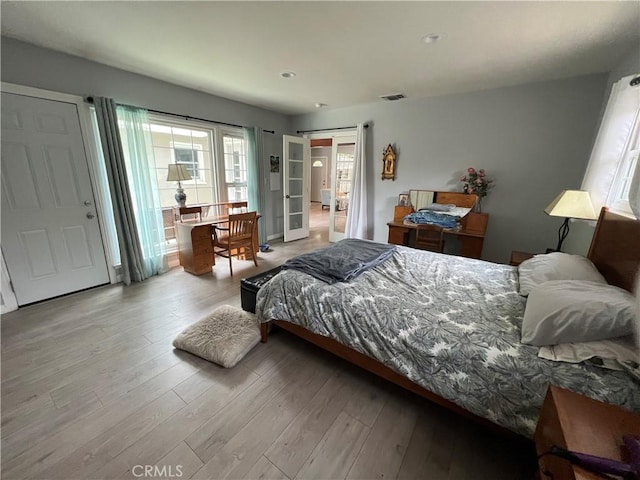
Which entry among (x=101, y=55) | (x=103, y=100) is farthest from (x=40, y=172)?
(x=101, y=55)

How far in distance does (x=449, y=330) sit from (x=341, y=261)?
3.18 ft

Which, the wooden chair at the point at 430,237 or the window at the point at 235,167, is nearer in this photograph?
the wooden chair at the point at 430,237

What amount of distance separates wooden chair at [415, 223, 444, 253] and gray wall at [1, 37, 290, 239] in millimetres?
3276

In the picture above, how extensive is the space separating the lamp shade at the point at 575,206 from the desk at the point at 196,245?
359 centimetres

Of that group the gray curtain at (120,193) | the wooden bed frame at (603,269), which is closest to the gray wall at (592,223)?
the wooden bed frame at (603,269)

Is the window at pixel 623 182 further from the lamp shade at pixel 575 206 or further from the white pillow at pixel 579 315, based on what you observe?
the white pillow at pixel 579 315

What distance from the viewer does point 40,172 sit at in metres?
2.48

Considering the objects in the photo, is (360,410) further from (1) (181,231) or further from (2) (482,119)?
(2) (482,119)

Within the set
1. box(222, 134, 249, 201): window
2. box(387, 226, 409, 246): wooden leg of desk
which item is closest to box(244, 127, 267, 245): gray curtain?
box(222, 134, 249, 201): window

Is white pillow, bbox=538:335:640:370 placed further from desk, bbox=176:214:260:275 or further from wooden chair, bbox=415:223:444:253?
desk, bbox=176:214:260:275

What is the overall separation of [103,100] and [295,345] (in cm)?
314

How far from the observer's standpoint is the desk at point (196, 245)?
3.31 m

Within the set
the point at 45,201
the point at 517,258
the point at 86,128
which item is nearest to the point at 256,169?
the point at 86,128

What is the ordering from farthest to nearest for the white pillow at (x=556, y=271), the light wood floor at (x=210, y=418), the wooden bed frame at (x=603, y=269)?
the white pillow at (x=556, y=271), the wooden bed frame at (x=603, y=269), the light wood floor at (x=210, y=418)
